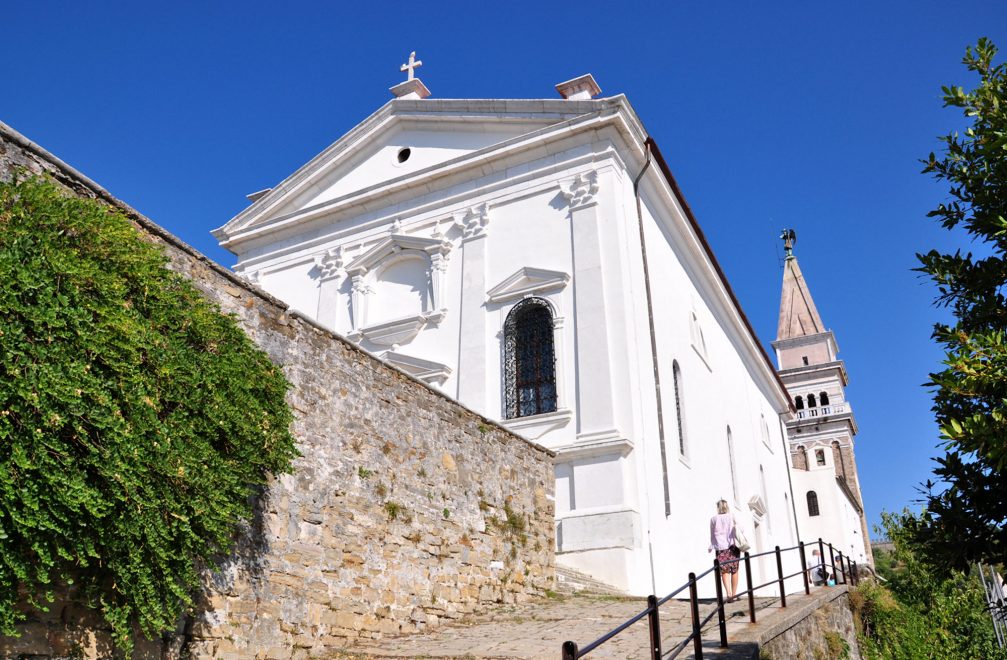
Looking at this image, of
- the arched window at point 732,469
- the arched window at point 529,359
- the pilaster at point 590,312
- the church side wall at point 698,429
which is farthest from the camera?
the arched window at point 732,469

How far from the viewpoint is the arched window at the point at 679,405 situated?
1823cm

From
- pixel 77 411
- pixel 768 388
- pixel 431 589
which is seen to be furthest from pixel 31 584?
pixel 768 388

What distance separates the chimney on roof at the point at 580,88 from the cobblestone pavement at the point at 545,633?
37.7 ft

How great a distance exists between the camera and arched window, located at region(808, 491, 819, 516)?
39625mm

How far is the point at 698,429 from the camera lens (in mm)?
19656

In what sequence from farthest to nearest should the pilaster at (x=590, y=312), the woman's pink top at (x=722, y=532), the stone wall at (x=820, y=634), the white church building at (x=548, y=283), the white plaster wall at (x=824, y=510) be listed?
the white plaster wall at (x=824, y=510) → the pilaster at (x=590, y=312) → the white church building at (x=548, y=283) → the woman's pink top at (x=722, y=532) → the stone wall at (x=820, y=634)

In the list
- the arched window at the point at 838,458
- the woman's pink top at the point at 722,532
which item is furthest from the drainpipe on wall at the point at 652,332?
the arched window at the point at 838,458

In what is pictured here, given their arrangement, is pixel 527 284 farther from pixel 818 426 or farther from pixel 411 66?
pixel 818 426

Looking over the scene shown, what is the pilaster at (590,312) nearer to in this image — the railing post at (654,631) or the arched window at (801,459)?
the railing post at (654,631)

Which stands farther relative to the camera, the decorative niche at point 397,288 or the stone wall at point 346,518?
the decorative niche at point 397,288

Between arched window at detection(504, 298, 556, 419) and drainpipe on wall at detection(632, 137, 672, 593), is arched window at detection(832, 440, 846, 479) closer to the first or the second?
drainpipe on wall at detection(632, 137, 672, 593)

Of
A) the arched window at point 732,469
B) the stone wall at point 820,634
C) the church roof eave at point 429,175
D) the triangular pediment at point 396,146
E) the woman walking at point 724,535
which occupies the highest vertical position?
the triangular pediment at point 396,146

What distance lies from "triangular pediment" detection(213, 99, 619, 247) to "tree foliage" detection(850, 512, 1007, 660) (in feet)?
35.3

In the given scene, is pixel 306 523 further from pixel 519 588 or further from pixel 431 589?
pixel 519 588
